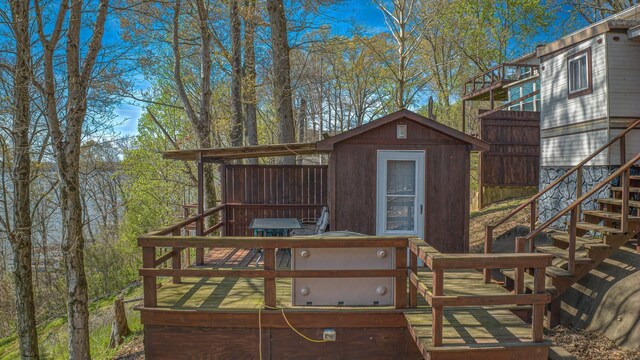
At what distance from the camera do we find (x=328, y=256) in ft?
14.2

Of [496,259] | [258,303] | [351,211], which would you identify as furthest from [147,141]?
[496,259]

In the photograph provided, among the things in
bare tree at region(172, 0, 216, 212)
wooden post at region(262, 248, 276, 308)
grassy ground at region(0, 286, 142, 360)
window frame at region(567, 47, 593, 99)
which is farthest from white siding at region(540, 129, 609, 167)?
grassy ground at region(0, 286, 142, 360)

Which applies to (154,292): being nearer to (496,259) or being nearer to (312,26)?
(496,259)

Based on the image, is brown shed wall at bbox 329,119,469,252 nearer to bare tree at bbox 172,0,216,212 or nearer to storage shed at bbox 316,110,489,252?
storage shed at bbox 316,110,489,252

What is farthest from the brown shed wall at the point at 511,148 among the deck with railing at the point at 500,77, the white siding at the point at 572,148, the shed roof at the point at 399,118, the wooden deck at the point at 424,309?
the wooden deck at the point at 424,309

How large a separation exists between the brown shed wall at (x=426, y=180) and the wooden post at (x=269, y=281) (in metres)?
2.49

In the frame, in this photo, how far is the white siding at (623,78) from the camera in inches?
309

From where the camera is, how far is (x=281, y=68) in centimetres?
1138

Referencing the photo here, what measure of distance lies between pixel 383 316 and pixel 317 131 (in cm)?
2480

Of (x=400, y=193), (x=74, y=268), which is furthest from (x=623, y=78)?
(x=74, y=268)

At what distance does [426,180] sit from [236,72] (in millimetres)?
9071

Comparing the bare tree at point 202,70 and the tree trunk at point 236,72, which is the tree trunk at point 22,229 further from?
the tree trunk at point 236,72

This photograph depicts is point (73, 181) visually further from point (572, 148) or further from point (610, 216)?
point (572, 148)

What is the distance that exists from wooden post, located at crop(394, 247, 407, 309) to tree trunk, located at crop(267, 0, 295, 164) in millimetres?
7102
